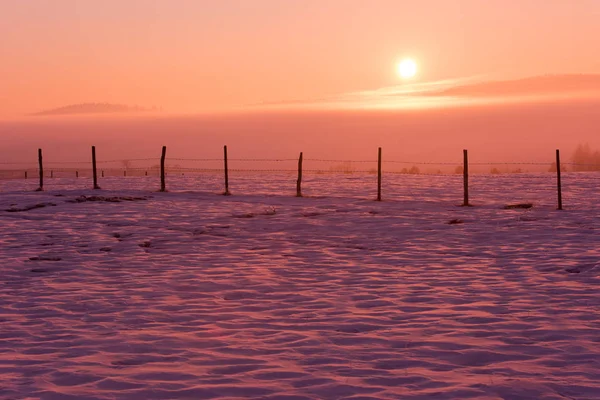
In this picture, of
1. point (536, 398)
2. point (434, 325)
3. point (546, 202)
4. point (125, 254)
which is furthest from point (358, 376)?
point (546, 202)

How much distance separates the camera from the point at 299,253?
44.5 ft

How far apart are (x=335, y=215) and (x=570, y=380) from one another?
1327cm

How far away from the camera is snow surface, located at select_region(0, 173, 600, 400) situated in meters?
6.34

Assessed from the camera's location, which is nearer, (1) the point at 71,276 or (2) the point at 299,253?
(1) the point at 71,276

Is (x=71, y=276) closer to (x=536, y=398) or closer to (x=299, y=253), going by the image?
(x=299, y=253)

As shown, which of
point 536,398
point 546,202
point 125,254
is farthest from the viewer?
point 546,202

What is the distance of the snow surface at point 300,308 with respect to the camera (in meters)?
6.34

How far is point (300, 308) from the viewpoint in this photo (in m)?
9.10

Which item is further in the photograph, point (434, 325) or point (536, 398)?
point (434, 325)

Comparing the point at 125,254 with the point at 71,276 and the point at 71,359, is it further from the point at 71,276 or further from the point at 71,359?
the point at 71,359

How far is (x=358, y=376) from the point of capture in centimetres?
643

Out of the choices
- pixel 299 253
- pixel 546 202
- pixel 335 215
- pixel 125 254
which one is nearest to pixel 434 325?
pixel 299 253

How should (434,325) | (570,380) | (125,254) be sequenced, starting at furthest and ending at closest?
(125,254) → (434,325) → (570,380)

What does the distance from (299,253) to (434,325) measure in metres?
5.63
